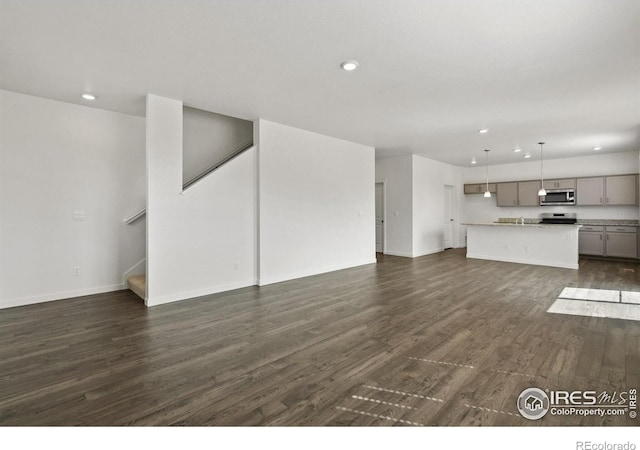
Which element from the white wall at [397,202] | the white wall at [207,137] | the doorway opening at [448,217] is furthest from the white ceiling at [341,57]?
the doorway opening at [448,217]

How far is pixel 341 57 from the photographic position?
10.2 feet

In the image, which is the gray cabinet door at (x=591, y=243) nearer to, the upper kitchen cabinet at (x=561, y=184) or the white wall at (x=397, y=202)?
the upper kitchen cabinet at (x=561, y=184)

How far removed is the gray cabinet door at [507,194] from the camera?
9.34 metres

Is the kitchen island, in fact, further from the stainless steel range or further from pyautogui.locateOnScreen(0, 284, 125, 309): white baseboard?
pyautogui.locateOnScreen(0, 284, 125, 309): white baseboard

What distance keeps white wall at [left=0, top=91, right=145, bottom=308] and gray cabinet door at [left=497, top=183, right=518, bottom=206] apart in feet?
31.2

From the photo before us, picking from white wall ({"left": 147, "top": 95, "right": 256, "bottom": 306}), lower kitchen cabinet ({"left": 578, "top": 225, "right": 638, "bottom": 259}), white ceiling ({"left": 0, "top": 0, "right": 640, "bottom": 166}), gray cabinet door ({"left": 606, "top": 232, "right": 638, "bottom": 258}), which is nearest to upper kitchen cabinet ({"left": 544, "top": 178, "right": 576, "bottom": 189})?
lower kitchen cabinet ({"left": 578, "top": 225, "right": 638, "bottom": 259})

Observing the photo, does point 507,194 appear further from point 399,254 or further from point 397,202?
point 399,254

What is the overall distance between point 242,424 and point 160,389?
2.49 ft

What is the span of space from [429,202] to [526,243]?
2.59 meters

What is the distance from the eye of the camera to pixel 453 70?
341cm

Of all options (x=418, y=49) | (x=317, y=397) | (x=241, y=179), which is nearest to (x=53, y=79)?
(x=241, y=179)

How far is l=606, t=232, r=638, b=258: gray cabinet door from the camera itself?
24.8ft

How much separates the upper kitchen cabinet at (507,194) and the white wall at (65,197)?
9509mm

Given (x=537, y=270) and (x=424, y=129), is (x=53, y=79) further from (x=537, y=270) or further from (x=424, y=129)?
(x=537, y=270)
